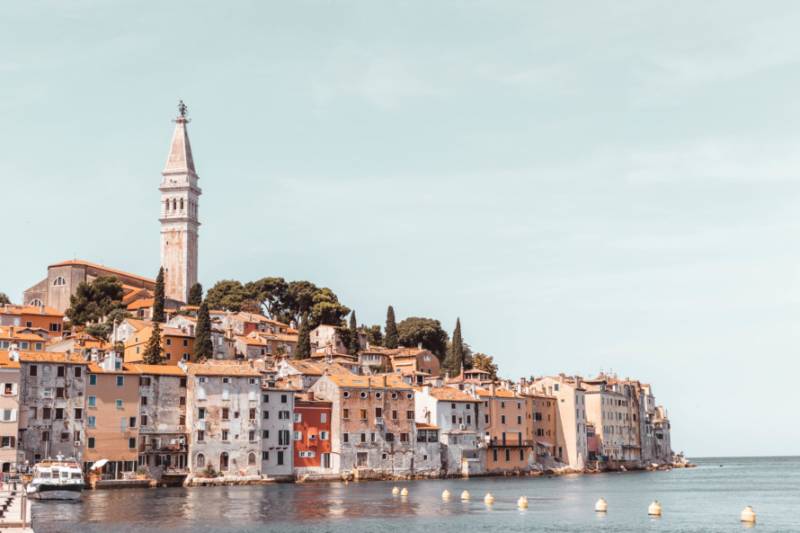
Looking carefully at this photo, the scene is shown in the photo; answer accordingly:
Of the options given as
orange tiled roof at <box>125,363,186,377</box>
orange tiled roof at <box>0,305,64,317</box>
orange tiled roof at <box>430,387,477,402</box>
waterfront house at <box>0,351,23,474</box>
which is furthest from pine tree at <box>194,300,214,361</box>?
waterfront house at <box>0,351,23,474</box>

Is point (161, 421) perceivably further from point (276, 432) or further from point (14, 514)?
point (14, 514)

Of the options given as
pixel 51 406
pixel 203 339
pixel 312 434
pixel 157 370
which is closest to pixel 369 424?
pixel 312 434

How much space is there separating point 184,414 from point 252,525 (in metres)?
32.8

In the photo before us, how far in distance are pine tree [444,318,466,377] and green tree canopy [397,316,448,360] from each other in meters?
5.78

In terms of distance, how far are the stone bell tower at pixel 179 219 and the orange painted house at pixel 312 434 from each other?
190 ft

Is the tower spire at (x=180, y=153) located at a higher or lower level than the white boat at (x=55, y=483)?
higher

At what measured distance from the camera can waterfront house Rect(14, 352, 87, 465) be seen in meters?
73.9

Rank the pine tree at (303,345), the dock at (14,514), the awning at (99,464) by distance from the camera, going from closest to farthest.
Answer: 1. the dock at (14,514)
2. the awning at (99,464)
3. the pine tree at (303,345)

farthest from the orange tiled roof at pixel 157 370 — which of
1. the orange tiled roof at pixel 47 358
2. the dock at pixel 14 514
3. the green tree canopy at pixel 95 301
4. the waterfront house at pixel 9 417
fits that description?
the green tree canopy at pixel 95 301

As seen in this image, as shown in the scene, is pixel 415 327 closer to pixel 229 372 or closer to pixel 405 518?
pixel 229 372

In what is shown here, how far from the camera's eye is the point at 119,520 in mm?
50375

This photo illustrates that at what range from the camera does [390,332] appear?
425 feet

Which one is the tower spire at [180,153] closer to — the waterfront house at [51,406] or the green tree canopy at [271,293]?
the green tree canopy at [271,293]

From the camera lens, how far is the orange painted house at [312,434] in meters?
85.4
